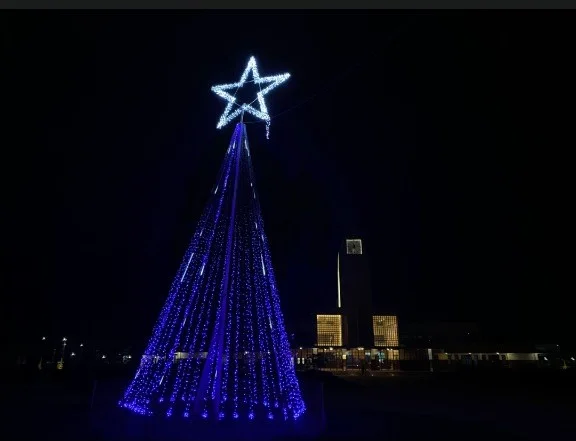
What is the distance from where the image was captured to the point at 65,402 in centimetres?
1207

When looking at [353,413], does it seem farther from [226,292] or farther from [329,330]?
[329,330]

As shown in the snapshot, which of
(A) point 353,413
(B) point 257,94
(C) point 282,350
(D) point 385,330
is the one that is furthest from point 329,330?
(B) point 257,94

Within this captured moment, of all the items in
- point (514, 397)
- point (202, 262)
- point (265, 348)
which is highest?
point (202, 262)

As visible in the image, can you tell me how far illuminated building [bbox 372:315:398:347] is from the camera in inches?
1639

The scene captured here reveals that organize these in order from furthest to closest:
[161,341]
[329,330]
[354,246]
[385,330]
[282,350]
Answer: [354,246]
[385,330]
[329,330]
[161,341]
[282,350]

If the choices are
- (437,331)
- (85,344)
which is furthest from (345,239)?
(85,344)

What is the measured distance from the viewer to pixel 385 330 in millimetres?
42000

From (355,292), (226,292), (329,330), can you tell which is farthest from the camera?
(355,292)

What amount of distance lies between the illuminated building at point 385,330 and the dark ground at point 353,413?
23.6 metres

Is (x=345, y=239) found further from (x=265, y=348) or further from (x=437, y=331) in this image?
(x=265, y=348)

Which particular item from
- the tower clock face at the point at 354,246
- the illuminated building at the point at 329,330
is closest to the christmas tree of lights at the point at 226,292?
the illuminated building at the point at 329,330

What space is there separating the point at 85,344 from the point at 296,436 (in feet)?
182

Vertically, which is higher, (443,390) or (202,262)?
(202,262)

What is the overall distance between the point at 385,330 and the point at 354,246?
934cm
